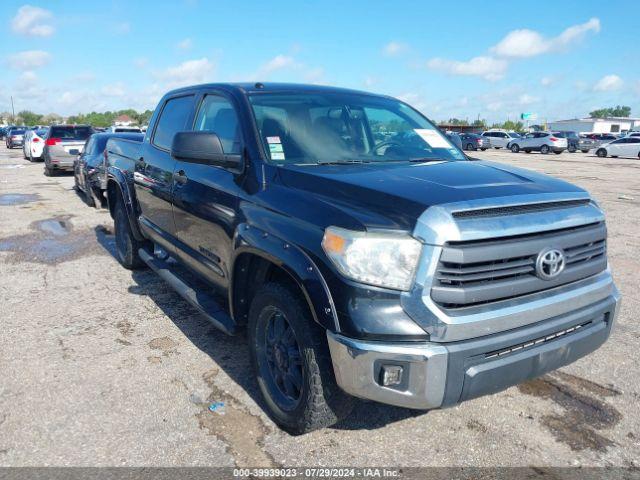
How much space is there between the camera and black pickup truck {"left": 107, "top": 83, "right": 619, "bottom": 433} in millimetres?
2264

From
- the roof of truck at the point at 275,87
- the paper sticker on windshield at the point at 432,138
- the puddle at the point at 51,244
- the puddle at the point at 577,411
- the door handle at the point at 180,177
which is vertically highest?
the roof of truck at the point at 275,87

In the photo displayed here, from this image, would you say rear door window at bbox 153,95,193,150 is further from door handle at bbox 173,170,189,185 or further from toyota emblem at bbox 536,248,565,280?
toyota emblem at bbox 536,248,565,280

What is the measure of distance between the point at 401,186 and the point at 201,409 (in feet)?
5.90

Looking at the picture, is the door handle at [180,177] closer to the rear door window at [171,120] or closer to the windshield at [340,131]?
the rear door window at [171,120]


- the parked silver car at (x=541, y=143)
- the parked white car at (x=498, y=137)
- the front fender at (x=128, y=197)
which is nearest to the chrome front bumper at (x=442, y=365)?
the front fender at (x=128, y=197)

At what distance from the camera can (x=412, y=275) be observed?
2268 millimetres

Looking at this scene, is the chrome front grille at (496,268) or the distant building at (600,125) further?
the distant building at (600,125)

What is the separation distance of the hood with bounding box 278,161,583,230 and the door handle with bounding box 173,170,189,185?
121 centimetres

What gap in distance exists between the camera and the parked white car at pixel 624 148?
32750mm

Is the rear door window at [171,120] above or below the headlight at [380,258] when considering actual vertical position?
above

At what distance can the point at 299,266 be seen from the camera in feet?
8.23

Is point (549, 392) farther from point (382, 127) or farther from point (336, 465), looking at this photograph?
point (382, 127)

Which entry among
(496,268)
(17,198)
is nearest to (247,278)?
(496,268)

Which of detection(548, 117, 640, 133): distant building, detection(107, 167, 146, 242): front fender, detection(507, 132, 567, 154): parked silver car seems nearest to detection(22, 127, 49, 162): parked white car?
detection(107, 167, 146, 242): front fender
